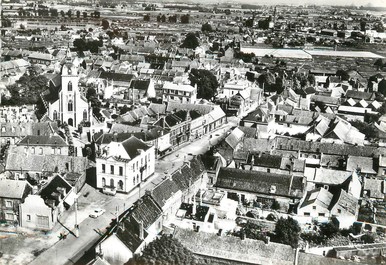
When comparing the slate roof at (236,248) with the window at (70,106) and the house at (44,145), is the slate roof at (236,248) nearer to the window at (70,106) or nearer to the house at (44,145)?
the house at (44,145)

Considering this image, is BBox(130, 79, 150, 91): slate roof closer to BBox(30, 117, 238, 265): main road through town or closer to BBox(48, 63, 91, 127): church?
BBox(48, 63, 91, 127): church

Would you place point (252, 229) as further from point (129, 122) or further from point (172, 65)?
point (172, 65)

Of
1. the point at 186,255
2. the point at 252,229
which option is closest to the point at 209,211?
the point at 252,229

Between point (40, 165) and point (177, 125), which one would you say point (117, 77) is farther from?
point (40, 165)

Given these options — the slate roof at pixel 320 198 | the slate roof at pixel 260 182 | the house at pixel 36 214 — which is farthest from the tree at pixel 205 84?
the house at pixel 36 214

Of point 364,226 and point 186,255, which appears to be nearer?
point 186,255

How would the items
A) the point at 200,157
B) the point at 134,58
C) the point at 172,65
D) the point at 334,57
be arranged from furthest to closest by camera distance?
the point at 334,57
the point at 134,58
the point at 172,65
the point at 200,157
